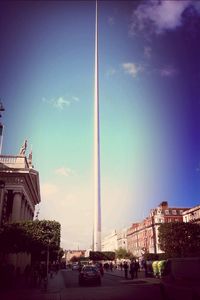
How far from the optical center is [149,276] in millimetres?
40812

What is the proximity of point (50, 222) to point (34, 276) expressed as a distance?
8073 mm

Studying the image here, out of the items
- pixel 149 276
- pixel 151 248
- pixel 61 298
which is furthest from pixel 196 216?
pixel 61 298

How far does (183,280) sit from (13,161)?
126ft

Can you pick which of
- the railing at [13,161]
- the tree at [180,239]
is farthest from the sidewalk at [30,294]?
the tree at [180,239]

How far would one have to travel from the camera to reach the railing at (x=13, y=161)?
4578 centimetres

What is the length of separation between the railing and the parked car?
114 ft

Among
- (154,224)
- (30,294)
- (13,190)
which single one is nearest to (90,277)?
(30,294)

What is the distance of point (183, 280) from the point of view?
42.7 ft

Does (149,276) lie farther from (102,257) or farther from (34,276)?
(102,257)

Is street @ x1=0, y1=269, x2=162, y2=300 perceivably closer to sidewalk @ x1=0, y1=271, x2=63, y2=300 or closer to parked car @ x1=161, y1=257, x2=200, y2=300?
sidewalk @ x1=0, y1=271, x2=63, y2=300

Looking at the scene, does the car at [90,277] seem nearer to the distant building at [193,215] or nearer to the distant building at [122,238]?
the distant building at [193,215]

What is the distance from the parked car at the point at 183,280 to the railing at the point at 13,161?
1365 inches

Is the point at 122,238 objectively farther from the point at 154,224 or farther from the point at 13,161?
the point at 13,161

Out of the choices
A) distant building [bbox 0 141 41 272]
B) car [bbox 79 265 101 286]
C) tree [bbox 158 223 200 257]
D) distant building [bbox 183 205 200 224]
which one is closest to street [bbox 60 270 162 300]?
car [bbox 79 265 101 286]
